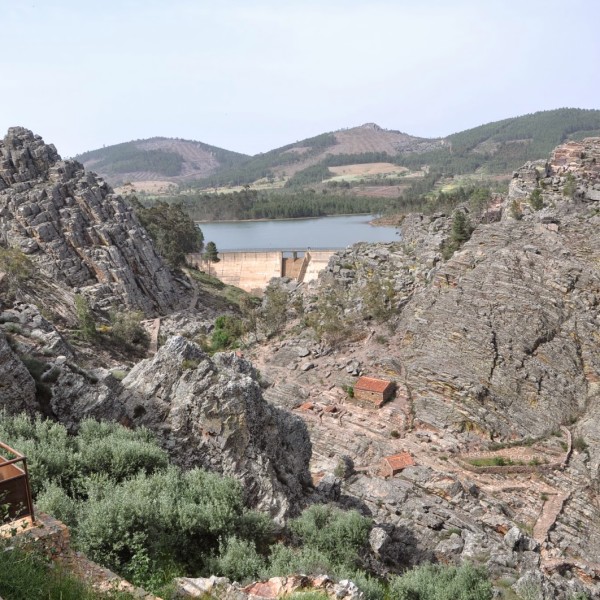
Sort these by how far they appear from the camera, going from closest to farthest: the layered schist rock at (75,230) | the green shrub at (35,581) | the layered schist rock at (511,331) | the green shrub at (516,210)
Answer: the green shrub at (35,581)
the layered schist rock at (511,331)
the green shrub at (516,210)
the layered schist rock at (75,230)

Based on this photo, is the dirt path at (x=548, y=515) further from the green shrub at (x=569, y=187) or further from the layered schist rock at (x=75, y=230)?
the layered schist rock at (x=75, y=230)

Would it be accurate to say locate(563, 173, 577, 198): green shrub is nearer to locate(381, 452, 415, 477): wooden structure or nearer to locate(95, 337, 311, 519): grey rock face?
locate(381, 452, 415, 477): wooden structure

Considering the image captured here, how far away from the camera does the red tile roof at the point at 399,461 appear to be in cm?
2120

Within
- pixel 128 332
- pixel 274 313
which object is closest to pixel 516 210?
pixel 274 313

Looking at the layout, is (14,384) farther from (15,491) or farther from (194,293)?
(194,293)

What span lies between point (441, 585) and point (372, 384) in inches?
625

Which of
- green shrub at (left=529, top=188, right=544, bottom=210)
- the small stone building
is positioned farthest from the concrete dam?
the small stone building

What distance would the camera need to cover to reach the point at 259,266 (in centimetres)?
6294

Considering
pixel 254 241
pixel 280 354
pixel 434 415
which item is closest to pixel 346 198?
pixel 254 241

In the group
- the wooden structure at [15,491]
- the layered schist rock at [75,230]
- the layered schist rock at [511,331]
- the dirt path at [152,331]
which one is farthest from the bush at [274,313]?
the wooden structure at [15,491]

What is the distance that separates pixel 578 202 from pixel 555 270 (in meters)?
11.2

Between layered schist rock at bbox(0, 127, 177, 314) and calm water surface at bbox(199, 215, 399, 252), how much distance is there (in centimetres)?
2672

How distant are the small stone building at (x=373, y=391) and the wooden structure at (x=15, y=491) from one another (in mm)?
19952

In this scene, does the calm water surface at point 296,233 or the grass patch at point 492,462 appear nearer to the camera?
the grass patch at point 492,462
